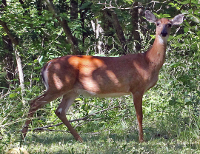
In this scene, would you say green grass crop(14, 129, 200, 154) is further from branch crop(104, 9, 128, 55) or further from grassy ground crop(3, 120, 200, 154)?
branch crop(104, 9, 128, 55)

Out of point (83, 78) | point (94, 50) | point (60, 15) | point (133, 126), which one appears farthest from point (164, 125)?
point (94, 50)

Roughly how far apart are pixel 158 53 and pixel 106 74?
3.32 ft

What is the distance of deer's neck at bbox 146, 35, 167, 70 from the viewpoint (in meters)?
5.96

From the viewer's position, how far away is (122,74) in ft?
19.5

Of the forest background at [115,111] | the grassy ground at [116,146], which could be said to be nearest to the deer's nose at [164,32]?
the forest background at [115,111]

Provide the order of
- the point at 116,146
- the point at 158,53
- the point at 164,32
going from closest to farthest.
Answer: the point at 116,146, the point at 164,32, the point at 158,53

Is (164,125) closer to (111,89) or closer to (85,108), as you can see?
(111,89)

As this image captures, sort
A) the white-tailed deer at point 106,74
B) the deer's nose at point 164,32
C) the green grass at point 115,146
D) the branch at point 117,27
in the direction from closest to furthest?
the green grass at point 115,146 → the white-tailed deer at point 106,74 → the deer's nose at point 164,32 → the branch at point 117,27

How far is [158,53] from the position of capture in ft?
19.8

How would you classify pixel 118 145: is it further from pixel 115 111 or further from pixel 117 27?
pixel 117 27

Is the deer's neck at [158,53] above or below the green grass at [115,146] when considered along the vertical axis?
above

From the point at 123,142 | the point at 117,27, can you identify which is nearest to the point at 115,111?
the point at 123,142

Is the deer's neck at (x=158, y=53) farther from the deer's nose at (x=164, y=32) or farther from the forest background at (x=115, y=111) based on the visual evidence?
the forest background at (x=115, y=111)

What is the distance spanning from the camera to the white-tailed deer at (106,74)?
225 inches
